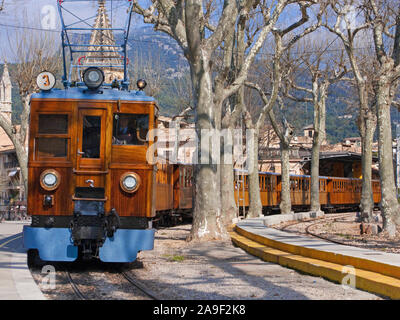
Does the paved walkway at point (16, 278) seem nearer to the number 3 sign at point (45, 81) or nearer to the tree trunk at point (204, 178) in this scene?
the number 3 sign at point (45, 81)

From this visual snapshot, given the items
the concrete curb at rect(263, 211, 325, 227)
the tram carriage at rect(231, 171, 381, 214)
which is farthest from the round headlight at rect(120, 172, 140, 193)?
the tram carriage at rect(231, 171, 381, 214)

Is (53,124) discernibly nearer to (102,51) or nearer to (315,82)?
(102,51)

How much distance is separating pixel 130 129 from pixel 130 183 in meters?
0.96

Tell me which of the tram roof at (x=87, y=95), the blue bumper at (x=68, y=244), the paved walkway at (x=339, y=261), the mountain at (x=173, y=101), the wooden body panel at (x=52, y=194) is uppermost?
the mountain at (x=173, y=101)

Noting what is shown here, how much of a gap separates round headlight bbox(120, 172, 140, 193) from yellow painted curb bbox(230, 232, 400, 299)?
3250 millimetres

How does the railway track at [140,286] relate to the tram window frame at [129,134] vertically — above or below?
below

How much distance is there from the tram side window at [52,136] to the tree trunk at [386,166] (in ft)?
36.4

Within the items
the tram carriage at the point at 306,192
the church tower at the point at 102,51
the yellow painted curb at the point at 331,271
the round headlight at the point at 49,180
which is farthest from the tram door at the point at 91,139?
the tram carriage at the point at 306,192

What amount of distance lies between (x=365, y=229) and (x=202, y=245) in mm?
6964

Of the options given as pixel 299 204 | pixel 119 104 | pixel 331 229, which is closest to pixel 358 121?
pixel 331 229

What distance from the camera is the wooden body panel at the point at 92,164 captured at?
1009cm

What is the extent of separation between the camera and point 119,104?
1035cm
